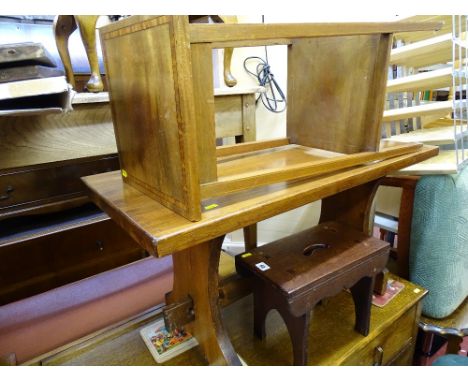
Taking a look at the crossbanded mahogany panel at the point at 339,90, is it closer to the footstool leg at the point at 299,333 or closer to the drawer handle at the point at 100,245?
the footstool leg at the point at 299,333

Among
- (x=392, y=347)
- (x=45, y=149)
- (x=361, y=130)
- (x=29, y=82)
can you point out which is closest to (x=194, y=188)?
(x=29, y=82)

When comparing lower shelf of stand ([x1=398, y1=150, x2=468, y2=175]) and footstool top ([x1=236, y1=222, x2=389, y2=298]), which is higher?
lower shelf of stand ([x1=398, y1=150, x2=468, y2=175])

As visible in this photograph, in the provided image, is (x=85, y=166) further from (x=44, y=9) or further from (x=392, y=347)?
(x=392, y=347)

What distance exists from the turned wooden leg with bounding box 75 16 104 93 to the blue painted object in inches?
42.6

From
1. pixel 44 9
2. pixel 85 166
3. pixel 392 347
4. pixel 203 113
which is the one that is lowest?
pixel 392 347

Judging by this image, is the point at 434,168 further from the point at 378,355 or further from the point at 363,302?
the point at 378,355

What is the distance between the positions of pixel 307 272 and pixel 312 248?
0.45 feet

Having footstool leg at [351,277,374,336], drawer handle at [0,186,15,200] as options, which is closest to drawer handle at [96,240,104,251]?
drawer handle at [0,186,15,200]

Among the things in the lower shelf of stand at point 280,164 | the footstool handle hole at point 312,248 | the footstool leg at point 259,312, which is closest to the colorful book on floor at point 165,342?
the footstool leg at point 259,312

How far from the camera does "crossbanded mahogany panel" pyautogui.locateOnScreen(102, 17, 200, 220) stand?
0.45 metres

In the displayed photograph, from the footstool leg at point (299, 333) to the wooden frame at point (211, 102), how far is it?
1.04 ft

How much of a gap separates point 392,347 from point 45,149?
46.5 inches

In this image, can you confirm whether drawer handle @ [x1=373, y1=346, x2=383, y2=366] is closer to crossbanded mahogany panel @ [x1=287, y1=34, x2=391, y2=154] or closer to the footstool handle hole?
the footstool handle hole

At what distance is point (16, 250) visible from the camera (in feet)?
3.57
